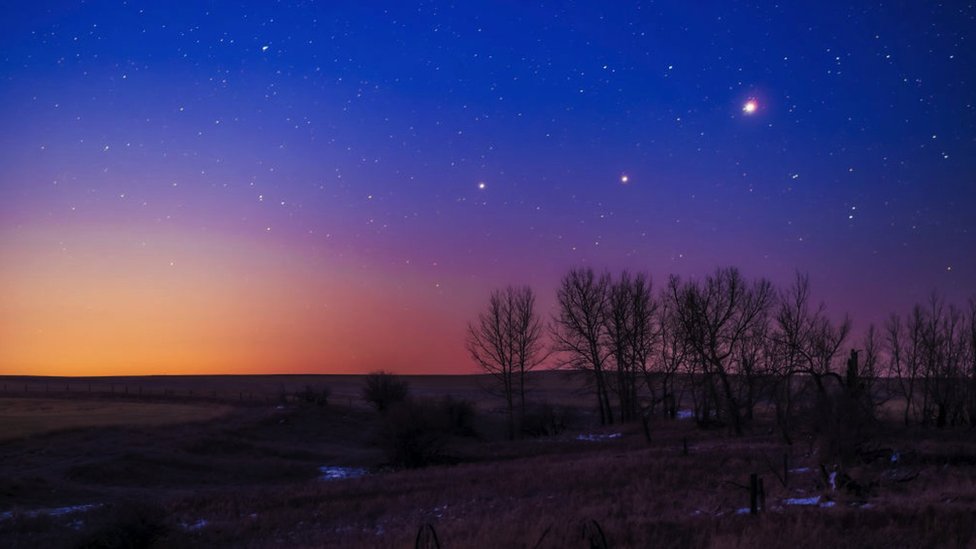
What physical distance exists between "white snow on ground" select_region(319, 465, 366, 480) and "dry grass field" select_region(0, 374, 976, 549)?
20cm

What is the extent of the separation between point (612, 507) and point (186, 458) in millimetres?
33706

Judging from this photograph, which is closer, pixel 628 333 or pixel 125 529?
pixel 125 529

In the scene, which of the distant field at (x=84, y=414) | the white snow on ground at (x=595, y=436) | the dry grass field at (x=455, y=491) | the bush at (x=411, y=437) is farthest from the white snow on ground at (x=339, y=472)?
the distant field at (x=84, y=414)

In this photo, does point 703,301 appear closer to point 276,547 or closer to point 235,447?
point 235,447

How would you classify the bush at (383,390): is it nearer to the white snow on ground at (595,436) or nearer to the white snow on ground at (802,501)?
the white snow on ground at (595,436)

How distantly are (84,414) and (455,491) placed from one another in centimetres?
4531

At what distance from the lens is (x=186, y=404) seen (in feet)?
241

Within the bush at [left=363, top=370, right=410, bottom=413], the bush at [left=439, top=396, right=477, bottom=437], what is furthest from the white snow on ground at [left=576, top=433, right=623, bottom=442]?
the bush at [left=363, top=370, right=410, bottom=413]

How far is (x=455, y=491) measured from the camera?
83.0ft

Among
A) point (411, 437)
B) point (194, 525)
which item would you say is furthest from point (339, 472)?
Result: point (194, 525)

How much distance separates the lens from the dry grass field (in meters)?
12.7

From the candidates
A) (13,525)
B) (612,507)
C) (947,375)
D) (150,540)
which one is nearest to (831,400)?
(612,507)

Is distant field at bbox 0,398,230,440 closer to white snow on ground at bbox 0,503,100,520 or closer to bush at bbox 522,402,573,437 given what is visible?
white snow on ground at bbox 0,503,100,520

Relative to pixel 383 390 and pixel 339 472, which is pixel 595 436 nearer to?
pixel 339 472
